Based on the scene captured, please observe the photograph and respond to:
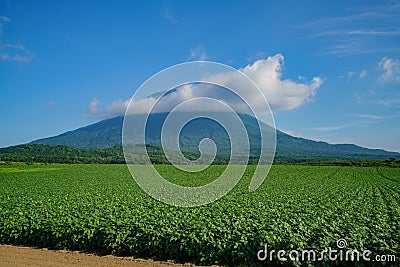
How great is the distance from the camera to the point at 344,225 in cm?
1009

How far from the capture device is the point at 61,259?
946 centimetres

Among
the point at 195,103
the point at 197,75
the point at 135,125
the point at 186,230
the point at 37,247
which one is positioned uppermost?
the point at 197,75

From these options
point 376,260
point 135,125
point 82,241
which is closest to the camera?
point 376,260

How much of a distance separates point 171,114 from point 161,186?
1412 cm

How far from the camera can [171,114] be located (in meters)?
10.1

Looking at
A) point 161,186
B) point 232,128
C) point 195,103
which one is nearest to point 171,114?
point 195,103

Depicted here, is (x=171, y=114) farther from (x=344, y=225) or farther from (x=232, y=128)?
(x=344, y=225)

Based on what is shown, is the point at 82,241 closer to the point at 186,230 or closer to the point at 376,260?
the point at 186,230

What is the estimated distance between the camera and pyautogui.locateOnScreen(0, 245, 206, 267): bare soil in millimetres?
9086

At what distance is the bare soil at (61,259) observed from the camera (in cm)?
909

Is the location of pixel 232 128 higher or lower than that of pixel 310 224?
higher

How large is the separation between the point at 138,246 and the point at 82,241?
1960mm

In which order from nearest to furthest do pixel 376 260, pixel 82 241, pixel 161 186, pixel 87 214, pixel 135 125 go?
pixel 376 260, pixel 135 125, pixel 82 241, pixel 87 214, pixel 161 186

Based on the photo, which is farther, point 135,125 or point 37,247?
point 37,247
